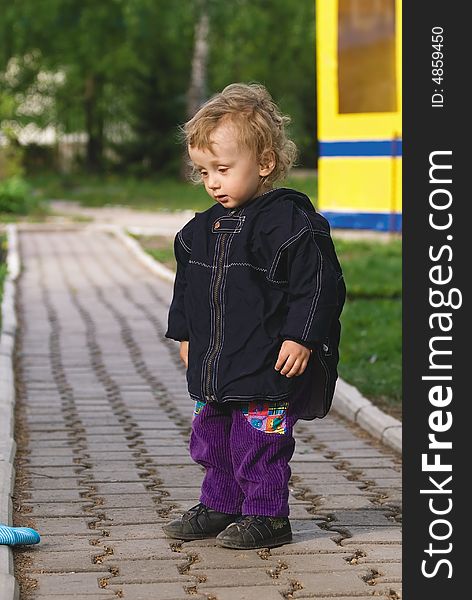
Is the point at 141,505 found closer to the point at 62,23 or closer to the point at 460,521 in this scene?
the point at 460,521

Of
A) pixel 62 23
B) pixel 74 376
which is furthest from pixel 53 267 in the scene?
pixel 62 23

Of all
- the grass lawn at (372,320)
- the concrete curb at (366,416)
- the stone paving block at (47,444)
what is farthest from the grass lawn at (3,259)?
the stone paving block at (47,444)

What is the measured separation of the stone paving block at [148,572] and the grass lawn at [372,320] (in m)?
2.96

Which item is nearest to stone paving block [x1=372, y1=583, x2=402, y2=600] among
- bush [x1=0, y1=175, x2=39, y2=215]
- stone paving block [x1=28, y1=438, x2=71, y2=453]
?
stone paving block [x1=28, y1=438, x2=71, y2=453]

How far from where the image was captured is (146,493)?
5.51 m

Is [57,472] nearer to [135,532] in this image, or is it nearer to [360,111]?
→ [135,532]

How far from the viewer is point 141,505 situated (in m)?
5.30

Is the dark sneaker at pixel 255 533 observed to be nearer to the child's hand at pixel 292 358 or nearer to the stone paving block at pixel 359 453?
the child's hand at pixel 292 358

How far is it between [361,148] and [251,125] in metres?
12.3

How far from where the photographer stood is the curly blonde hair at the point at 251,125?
4.58 metres

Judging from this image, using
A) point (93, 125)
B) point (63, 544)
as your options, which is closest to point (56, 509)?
point (63, 544)

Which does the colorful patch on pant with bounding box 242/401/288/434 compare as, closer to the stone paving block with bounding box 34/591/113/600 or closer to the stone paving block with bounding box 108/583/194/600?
the stone paving block with bounding box 108/583/194/600

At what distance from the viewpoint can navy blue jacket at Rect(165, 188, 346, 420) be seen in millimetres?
4445

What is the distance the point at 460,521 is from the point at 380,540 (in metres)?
1.72
